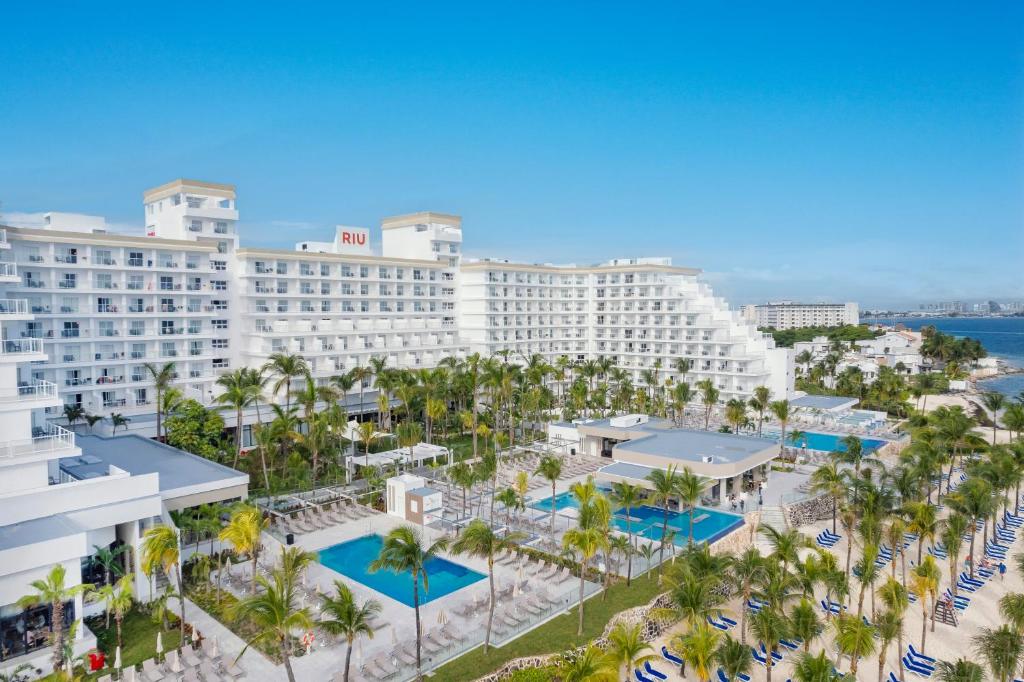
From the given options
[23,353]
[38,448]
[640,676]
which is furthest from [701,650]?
[23,353]

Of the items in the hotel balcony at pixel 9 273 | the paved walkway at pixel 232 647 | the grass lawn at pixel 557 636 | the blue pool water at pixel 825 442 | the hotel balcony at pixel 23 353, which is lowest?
the paved walkway at pixel 232 647

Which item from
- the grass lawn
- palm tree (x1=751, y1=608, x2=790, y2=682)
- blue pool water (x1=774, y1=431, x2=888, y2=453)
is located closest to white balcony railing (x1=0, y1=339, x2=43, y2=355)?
the grass lawn

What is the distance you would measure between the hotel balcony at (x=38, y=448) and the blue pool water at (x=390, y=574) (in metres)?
12.3

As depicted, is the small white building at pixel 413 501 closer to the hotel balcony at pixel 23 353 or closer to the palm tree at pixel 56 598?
the palm tree at pixel 56 598

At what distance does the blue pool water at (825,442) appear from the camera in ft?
173

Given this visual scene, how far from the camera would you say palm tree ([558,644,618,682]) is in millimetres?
18344

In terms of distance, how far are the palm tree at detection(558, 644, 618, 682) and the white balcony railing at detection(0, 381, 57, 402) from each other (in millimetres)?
23440

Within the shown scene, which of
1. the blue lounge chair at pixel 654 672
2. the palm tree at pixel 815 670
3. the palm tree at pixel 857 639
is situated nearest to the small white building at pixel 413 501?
the blue lounge chair at pixel 654 672

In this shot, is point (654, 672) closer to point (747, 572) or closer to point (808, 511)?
point (747, 572)

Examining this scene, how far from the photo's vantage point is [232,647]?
78.5 feet

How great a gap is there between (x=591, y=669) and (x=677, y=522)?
20892mm

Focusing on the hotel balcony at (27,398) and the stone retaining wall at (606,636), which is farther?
the hotel balcony at (27,398)

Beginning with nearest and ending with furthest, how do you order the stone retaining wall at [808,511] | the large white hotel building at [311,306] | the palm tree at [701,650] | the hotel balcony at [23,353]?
the palm tree at [701,650] → the hotel balcony at [23,353] → the stone retaining wall at [808,511] → the large white hotel building at [311,306]

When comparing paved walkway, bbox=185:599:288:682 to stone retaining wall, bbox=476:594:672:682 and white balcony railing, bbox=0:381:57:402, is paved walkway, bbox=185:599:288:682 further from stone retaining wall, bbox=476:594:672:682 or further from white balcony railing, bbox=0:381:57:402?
white balcony railing, bbox=0:381:57:402
